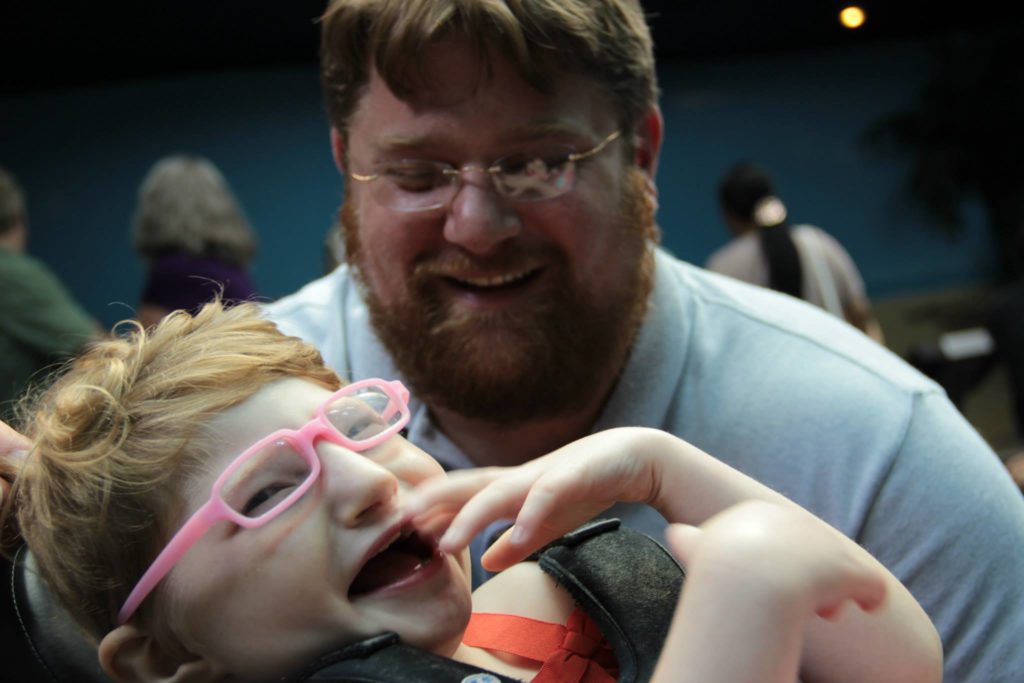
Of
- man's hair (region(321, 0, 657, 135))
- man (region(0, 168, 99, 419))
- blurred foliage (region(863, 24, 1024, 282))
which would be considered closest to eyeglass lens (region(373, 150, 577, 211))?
man's hair (region(321, 0, 657, 135))

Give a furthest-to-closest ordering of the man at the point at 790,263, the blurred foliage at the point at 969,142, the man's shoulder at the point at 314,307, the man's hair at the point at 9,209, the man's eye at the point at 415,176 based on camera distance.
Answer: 1. the blurred foliage at the point at 969,142
2. the man at the point at 790,263
3. the man's hair at the point at 9,209
4. the man's shoulder at the point at 314,307
5. the man's eye at the point at 415,176

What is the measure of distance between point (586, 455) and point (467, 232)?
57cm

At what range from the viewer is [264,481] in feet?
3.67

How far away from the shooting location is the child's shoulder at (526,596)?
1313mm

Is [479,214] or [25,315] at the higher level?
[479,214]

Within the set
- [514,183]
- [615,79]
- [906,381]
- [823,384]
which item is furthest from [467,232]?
[906,381]

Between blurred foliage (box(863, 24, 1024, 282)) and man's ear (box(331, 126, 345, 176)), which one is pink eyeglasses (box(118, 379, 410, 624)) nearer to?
man's ear (box(331, 126, 345, 176))

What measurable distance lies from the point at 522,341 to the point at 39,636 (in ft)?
2.51

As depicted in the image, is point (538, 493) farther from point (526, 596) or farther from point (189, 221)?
point (189, 221)

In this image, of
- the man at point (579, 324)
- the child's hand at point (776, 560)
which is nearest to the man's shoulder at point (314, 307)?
the man at point (579, 324)

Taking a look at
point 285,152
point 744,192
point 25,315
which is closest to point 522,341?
point 25,315

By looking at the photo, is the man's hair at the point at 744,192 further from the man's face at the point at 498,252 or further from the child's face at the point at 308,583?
the child's face at the point at 308,583

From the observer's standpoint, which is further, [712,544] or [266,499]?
[266,499]

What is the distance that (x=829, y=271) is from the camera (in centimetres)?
347
